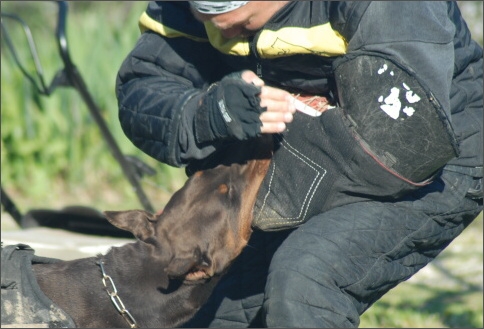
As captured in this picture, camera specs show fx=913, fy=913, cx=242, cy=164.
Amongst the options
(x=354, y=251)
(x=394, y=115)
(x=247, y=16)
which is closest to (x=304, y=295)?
(x=354, y=251)

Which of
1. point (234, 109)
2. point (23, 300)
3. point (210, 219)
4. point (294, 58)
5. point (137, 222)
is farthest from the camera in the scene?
point (137, 222)

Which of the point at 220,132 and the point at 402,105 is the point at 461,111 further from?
the point at 220,132

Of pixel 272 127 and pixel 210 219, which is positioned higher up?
pixel 272 127

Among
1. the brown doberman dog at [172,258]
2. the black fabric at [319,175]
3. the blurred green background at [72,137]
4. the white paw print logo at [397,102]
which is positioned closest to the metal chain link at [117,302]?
the brown doberman dog at [172,258]

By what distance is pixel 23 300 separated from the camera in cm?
343

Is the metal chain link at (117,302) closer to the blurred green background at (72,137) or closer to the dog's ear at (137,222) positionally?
the dog's ear at (137,222)

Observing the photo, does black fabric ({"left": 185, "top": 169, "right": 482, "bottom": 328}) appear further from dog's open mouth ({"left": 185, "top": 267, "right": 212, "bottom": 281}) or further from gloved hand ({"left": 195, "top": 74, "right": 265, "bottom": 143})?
gloved hand ({"left": 195, "top": 74, "right": 265, "bottom": 143})

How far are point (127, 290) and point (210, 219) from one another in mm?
486

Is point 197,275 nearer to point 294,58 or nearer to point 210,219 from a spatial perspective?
point 210,219

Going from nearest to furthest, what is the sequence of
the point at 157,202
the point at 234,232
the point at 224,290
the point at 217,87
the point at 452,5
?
the point at 217,87 < the point at 452,5 < the point at 234,232 < the point at 224,290 < the point at 157,202

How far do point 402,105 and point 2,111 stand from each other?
5.71m

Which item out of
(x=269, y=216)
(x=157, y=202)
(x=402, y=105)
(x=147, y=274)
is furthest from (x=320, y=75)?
(x=157, y=202)

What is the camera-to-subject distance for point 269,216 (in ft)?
11.5

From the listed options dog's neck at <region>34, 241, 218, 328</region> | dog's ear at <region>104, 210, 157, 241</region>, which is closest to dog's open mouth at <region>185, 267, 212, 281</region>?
dog's neck at <region>34, 241, 218, 328</region>
